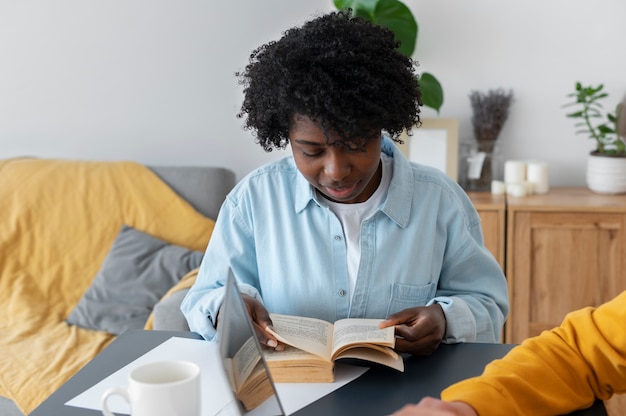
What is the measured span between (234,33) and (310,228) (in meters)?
1.80

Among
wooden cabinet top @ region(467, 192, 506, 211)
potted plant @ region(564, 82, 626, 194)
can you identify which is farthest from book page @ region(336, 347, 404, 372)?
potted plant @ region(564, 82, 626, 194)

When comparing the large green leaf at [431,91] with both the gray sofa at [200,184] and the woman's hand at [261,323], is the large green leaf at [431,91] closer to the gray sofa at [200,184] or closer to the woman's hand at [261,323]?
the gray sofa at [200,184]

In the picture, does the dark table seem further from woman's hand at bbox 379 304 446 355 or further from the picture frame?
the picture frame

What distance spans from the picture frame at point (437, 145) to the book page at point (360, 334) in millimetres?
1728

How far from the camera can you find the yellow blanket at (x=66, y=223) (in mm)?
2799

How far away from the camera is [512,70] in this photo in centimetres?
311

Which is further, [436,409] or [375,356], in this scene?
[375,356]

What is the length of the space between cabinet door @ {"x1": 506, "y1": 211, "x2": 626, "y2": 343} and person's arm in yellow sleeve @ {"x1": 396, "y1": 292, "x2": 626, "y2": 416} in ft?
5.58

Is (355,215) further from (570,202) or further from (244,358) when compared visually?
(570,202)

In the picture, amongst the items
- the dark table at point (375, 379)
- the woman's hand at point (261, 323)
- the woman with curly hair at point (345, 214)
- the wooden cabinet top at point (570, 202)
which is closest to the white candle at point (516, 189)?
the wooden cabinet top at point (570, 202)

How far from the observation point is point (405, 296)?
150 centimetres

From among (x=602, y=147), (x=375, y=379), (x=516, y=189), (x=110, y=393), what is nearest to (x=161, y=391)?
(x=110, y=393)

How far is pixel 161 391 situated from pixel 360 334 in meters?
0.39

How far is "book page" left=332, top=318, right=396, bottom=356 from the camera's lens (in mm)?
1223
